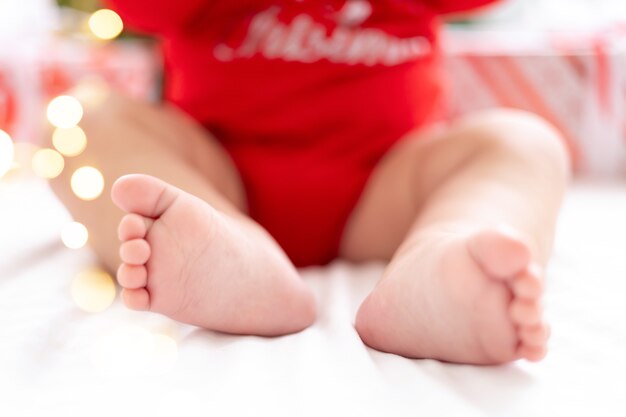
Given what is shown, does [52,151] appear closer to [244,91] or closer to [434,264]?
[244,91]

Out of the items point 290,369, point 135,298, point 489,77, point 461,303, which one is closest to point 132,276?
point 135,298

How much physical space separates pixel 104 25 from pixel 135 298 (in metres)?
0.93

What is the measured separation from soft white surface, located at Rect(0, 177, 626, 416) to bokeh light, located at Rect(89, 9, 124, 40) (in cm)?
64

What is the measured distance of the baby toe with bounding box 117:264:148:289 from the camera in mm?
505

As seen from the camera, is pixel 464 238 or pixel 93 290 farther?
pixel 93 290

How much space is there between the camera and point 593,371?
50 centimetres

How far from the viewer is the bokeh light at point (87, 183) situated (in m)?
0.67

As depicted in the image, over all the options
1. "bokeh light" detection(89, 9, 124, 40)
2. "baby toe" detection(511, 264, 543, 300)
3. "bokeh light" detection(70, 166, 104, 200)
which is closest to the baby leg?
"baby toe" detection(511, 264, 543, 300)

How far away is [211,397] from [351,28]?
20.8 inches

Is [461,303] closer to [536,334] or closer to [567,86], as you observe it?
[536,334]

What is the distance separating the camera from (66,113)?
2.43ft

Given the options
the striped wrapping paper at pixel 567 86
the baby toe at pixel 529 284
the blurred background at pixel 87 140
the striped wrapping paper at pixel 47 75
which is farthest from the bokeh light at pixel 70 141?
the striped wrapping paper at pixel 567 86

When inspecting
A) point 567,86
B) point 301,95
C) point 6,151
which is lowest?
point 6,151

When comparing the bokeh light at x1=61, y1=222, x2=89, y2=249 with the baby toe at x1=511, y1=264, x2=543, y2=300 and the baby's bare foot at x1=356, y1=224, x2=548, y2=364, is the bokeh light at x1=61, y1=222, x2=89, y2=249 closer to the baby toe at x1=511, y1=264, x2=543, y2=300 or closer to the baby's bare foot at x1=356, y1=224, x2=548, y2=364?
the baby's bare foot at x1=356, y1=224, x2=548, y2=364
